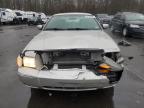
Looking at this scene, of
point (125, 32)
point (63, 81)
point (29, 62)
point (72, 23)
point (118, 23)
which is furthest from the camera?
point (118, 23)

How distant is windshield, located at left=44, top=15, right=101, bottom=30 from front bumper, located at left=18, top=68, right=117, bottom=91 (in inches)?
93.7

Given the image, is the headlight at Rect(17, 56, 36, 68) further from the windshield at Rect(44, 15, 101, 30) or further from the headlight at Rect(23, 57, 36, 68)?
the windshield at Rect(44, 15, 101, 30)

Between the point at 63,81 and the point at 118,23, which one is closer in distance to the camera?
the point at 63,81

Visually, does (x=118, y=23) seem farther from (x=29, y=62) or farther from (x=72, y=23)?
(x=29, y=62)

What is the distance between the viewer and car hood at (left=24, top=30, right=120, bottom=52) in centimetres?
484

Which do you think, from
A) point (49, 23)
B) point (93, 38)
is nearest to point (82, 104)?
point (93, 38)

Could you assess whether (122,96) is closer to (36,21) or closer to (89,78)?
(89,78)

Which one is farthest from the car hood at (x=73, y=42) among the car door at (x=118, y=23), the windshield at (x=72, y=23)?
the car door at (x=118, y=23)

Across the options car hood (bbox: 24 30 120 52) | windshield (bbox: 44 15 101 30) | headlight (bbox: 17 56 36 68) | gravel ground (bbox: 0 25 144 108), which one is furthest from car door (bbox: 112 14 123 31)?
headlight (bbox: 17 56 36 68)

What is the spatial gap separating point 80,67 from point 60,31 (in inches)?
76.0

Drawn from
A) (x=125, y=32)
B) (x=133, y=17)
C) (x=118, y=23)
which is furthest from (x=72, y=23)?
(x=118, y=23)

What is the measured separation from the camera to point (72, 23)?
6.91m

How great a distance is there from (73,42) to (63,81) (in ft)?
3.10

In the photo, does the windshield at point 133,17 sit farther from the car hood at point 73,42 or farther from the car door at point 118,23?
the car hood at point 73,42
